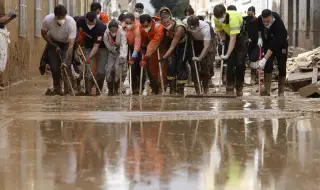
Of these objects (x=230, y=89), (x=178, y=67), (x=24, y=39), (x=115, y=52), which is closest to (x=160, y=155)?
(x=178, y=67)

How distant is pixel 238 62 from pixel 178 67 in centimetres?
105

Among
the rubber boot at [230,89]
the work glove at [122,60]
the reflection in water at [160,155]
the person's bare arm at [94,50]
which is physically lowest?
the reflection in water at [160,155]

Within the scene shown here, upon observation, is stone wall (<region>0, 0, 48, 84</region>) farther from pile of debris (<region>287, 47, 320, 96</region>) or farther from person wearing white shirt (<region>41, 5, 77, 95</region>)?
pile of debris (<region>287, 47, 320, 96</region>)

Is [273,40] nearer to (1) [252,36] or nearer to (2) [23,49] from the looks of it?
(1) [252,36]

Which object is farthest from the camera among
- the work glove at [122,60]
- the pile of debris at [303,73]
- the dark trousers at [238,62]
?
the pile of debris at [303,73]

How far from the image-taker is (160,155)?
19.9 ft

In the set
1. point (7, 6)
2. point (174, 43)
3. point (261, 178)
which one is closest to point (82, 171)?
point (261, 178)

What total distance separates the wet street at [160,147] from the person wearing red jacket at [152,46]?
3478 mm

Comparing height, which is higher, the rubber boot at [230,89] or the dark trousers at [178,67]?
the dark trousers at [178,67]

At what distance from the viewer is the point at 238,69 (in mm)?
13734

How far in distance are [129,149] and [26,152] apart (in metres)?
0.81

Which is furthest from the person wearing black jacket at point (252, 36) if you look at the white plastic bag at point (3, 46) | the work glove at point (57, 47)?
the white plastic bag at point (3, 46)

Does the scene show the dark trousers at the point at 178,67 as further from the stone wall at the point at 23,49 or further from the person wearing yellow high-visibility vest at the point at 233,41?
the stone wall at the point at 23,49

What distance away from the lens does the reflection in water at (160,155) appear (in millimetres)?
5078
